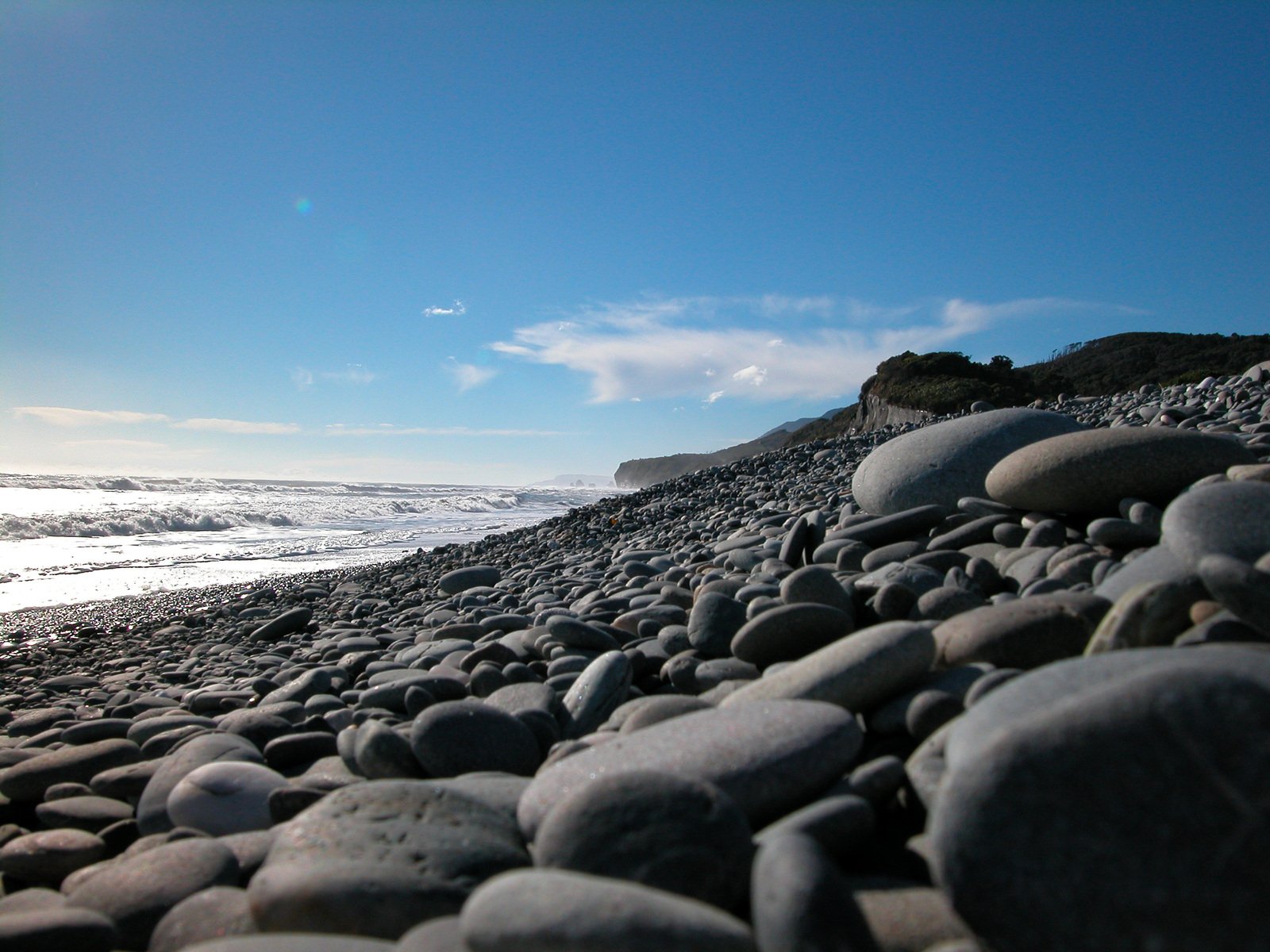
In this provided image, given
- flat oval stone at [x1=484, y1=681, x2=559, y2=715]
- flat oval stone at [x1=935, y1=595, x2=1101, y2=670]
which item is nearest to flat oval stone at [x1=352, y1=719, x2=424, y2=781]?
flat oval stone at [x1=484, y1=681, x2=559, y2=715]

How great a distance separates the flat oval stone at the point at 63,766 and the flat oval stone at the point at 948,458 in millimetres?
4317

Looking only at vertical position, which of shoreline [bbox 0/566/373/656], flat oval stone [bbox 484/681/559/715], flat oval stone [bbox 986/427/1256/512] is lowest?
shoreline [bbox 0/566/373/656]

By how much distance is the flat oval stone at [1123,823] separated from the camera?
1021mm

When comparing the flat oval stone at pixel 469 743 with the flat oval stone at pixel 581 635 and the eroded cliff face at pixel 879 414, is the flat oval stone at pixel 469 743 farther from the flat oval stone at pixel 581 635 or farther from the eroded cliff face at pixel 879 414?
the eroded cliff face at pixel 879 414

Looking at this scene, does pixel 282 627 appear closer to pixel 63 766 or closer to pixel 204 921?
pixel 63 766

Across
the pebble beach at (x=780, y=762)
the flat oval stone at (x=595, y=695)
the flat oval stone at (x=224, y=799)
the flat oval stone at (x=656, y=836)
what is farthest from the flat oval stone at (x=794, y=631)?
the flat oval stone at (x=224, y=799)

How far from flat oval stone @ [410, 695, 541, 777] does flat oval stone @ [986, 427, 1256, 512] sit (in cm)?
268

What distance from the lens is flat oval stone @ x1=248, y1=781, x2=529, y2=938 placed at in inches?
57.6

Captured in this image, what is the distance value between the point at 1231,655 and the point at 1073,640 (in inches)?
30.7

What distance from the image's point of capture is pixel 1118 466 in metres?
3.48

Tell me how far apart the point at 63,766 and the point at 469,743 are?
179 centimetres

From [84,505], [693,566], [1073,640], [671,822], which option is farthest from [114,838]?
[84,505]

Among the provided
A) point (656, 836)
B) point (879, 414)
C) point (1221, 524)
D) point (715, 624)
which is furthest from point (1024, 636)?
point (879, 414)

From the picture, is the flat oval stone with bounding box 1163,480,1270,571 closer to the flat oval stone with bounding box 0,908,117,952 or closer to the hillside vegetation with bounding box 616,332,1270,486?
the flat oval stone with bounding box 0,908,117,952
